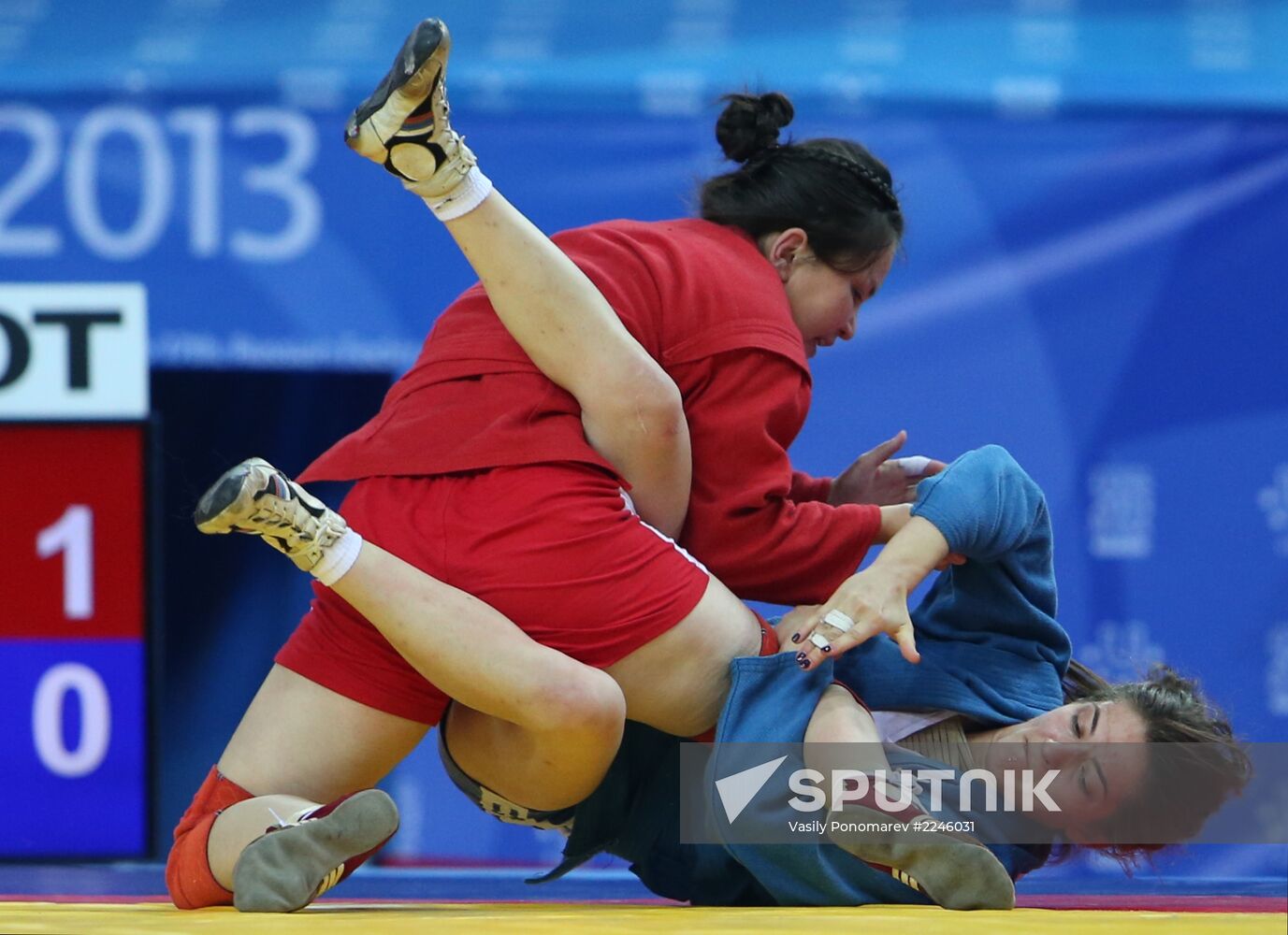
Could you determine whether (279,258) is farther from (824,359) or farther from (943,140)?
(943,140)

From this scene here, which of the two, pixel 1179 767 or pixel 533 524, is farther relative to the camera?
pixel 1179 767

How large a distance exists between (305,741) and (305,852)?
210 millimetres

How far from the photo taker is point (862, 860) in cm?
163

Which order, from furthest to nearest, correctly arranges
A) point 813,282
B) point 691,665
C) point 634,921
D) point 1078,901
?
1. point 813,282
2. point 1078,901
3. point 691,665
4. point 634,921

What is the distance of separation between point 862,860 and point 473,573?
0.45 m

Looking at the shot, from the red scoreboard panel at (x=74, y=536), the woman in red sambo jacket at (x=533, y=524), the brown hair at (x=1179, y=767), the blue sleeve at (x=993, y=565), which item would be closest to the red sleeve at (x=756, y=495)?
the woman in red sambo jacket at (x=533, y=524)

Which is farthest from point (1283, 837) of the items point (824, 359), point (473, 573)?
point (473, 573)

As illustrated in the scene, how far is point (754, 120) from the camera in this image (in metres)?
2.04

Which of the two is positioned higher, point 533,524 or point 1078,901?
point 533,524

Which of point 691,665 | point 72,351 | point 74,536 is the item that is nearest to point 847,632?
point 691,665

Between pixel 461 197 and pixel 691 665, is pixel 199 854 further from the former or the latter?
pixel 461 197

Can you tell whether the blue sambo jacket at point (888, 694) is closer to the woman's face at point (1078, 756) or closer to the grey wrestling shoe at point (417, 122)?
the woman's face at point (1078, 756)

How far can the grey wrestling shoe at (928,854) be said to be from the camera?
4.97 feet

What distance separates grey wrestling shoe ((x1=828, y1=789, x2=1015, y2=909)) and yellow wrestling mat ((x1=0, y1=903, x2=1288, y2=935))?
3cm
